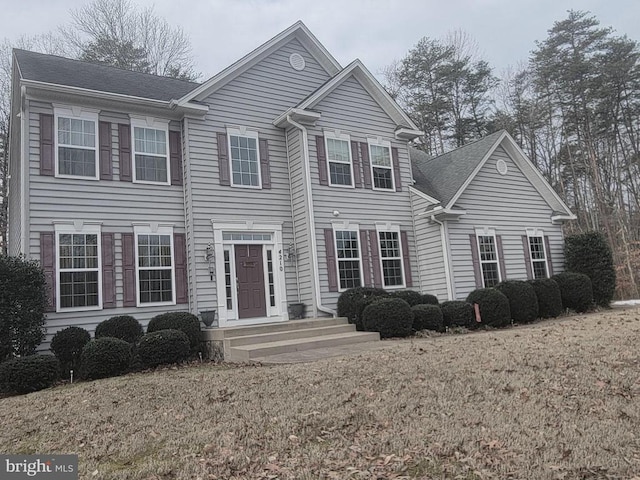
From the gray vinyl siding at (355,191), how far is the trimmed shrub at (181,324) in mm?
3436

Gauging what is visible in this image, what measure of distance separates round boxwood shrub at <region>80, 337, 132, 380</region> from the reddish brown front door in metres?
3.53

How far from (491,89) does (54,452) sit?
1201 inches

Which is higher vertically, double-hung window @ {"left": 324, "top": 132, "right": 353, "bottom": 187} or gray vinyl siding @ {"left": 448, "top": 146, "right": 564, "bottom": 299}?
double-hung window @ {"left": 324, "top": 132, "right": 353, "bottom": 187}

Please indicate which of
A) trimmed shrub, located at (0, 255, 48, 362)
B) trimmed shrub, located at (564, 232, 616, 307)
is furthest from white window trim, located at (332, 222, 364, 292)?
trimmed shrub, located at (564, 232, 616, 307)

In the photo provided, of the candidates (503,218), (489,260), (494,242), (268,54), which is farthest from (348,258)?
(268,54)

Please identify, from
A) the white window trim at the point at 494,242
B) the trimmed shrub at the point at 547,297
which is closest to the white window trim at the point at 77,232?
the white window trim at the point at 494,242

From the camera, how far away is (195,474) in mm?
3773

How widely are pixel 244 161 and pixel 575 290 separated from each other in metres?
10.3

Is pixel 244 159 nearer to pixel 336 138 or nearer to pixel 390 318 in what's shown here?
pixel 336 138

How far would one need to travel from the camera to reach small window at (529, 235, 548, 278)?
1611cm

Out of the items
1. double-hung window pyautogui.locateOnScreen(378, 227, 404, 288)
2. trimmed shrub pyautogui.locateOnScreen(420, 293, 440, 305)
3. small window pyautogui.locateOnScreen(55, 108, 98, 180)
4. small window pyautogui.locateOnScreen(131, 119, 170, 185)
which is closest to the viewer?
small window pyautogui.locateOnScreen(55, 108, 98, 180)

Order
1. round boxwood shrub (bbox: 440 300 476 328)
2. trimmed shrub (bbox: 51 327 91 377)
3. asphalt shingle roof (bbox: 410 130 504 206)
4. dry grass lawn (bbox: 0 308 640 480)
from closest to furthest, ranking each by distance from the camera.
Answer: dry grass lawn (bbox: 0 308 640 480)
trimmed shrub (bbox: 51 327 91 377)
round boxwood shrub (bbox: 440 300 476 328)
asphalt shingle roof (bbox: 410 130 504 206)

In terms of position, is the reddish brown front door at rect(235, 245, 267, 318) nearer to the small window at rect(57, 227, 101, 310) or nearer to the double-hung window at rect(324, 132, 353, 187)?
the double-hung window at rect(324, 132, 353, 187)

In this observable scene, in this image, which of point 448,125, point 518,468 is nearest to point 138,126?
point 518,468
